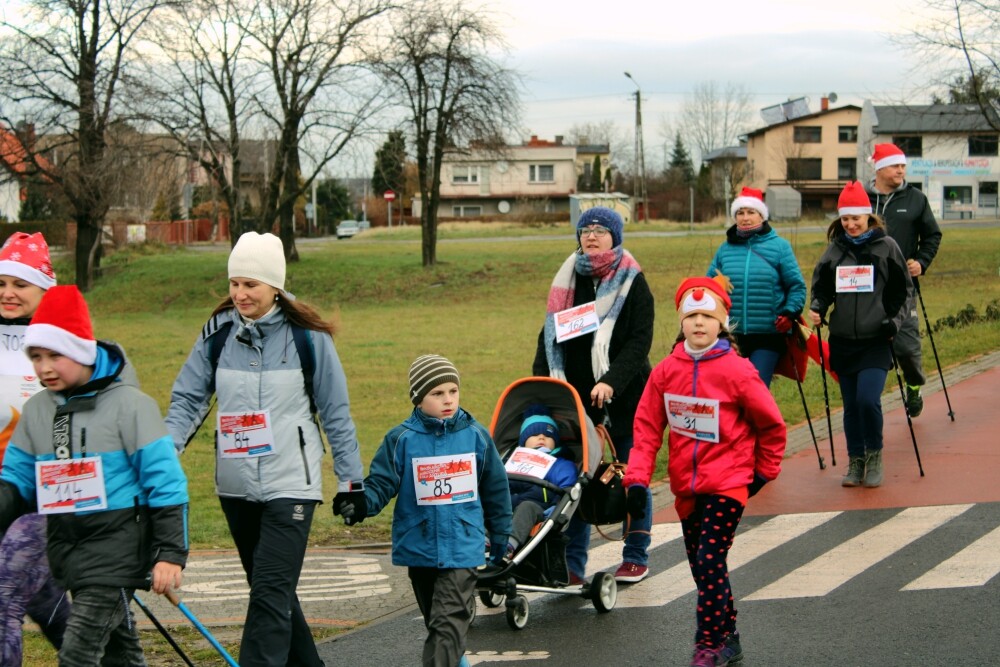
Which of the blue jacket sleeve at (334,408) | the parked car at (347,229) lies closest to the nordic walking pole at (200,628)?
the blue jacket sleeve at (334,408)

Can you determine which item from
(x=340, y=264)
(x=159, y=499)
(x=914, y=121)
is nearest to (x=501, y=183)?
(x=914, y=121)

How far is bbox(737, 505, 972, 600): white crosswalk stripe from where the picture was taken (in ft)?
23.0

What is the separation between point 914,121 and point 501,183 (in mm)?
35393

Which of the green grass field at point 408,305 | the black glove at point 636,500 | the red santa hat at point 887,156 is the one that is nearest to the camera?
the black glove at point 636,500

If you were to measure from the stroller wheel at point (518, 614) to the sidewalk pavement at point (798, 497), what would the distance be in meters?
0.81

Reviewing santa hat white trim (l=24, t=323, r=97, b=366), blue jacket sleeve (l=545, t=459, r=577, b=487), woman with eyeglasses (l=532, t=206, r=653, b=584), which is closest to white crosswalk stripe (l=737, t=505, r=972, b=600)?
woman with eyeglasses (l=532, t=206, r=653, b=584)

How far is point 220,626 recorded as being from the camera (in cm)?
682

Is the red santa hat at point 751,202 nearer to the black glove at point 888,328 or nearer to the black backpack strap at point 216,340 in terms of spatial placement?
the black glove at point 888,328

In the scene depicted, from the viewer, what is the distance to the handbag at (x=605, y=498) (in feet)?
22.6

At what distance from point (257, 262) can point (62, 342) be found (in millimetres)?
951

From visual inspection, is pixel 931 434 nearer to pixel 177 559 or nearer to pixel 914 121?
pixel 177 559

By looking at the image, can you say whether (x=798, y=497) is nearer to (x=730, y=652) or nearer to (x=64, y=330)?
(x=730, y=652)

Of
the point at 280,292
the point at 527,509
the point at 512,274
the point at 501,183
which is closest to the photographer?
the point at 280,292

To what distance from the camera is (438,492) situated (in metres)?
5.31
